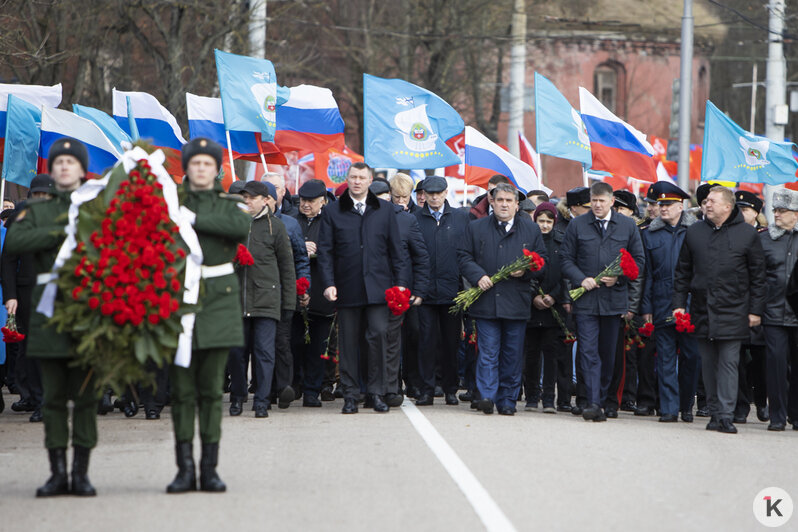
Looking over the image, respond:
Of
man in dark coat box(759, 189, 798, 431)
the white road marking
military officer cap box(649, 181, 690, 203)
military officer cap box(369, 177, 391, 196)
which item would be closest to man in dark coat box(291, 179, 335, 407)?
military officer cap box(369, 177, 391, 196)

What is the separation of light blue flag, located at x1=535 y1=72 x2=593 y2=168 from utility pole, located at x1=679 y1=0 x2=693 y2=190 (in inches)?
252

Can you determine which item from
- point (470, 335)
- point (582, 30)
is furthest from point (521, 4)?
point (582, 30)

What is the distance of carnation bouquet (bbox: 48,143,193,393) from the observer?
7.57 metres

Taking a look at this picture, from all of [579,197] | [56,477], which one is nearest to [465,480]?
[56,477]

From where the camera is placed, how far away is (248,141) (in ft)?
54.5

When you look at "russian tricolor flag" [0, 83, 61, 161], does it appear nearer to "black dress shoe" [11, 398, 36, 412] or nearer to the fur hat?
"black dress shoe" [11, 398, 36, 412]

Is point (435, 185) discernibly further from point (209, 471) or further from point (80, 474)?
point (80, 474)

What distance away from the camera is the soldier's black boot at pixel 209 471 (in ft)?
26.1

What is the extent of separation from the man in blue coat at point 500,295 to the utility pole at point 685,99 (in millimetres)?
11045

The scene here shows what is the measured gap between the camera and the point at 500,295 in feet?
40.4

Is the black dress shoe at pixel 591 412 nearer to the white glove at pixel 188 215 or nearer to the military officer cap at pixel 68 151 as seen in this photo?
the white glove at pixel 188 215

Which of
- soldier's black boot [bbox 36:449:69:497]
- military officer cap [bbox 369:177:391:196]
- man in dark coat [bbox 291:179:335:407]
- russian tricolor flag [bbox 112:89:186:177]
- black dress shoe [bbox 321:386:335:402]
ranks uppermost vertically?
russian tricolor flag [bbox 112:89:186:177]

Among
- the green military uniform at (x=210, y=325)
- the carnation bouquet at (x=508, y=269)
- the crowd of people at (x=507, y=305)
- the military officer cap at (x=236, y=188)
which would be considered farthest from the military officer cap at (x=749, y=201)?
the green military uniform at (x=210, y=325)

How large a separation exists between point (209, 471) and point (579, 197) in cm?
683
